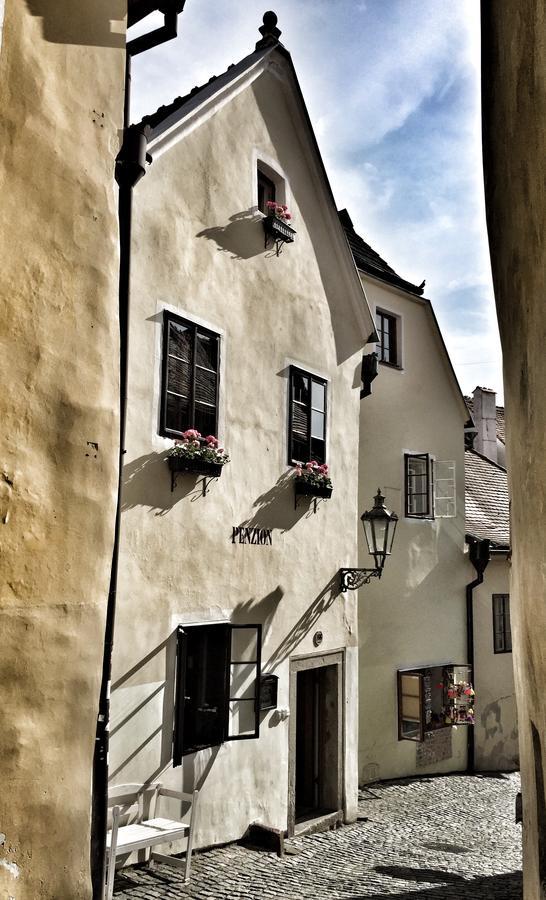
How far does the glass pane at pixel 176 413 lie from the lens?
8.36 metres

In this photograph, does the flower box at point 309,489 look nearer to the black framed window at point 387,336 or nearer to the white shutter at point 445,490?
the black framed window at point 387,336

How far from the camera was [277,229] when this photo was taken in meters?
10.2

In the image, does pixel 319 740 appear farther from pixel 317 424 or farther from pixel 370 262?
pixel 370 262

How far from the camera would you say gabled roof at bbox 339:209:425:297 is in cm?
1365

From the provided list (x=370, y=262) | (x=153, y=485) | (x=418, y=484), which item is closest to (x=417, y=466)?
(x=418, y=484)

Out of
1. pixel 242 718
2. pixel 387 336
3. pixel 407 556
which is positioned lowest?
pixel 242 718

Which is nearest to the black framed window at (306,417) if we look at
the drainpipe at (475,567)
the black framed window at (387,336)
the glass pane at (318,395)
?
the glass pane at (318,395)

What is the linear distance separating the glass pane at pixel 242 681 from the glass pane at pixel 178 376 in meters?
3.08

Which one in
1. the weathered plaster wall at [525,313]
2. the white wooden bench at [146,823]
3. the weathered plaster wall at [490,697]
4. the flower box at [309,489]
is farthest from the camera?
the weathered plaster wall at [490,697]

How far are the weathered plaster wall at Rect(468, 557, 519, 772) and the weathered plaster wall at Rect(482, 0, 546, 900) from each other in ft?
38.7

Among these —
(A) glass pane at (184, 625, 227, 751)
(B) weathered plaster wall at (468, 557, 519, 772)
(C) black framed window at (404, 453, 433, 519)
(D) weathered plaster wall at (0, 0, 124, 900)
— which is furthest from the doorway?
(D) weathered plaster wall at (0, 0, 124, 900)

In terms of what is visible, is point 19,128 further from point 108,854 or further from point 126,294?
point 108,854

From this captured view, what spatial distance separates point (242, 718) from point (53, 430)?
22.0 ft

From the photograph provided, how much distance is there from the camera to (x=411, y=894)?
7.77m
